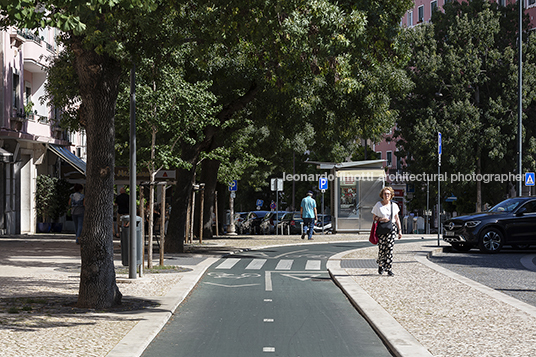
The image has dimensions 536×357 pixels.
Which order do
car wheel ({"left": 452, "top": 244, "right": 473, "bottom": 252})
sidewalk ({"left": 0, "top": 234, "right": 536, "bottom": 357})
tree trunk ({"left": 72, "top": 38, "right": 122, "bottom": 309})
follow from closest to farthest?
sidewalk ({"left": 0, "top": 234, "right": 536, "bottom": 357}) → tree trunk ({"left": 72, "top": 38, "right": 122, "bottom": 309}) → car wheel ({"left": 452, "top": 244, "right": 473, "bottom": 252})

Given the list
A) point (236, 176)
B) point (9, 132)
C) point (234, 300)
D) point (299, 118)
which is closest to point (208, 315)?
point (234, 300)

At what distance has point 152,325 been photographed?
8859 millimetres

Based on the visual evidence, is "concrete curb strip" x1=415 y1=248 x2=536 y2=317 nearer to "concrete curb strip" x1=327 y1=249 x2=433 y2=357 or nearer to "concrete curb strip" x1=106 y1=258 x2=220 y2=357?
"concrete curb strip" x1=327 y1=249 x2=433 y2=357

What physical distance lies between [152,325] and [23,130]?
84.2ft

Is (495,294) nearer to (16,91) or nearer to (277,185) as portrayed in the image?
(16,91)

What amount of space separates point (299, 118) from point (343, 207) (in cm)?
1228

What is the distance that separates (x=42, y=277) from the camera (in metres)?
14.6

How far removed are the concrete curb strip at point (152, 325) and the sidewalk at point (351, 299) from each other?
10 mm

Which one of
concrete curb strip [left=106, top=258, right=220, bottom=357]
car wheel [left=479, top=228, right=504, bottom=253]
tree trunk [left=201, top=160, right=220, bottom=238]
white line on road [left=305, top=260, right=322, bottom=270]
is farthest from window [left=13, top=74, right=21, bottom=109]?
concrete curb strip [left=106, top=258, right=220, bottom=357]

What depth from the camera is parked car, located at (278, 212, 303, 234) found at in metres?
45.7

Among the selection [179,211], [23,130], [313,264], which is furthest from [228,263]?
[23,130]

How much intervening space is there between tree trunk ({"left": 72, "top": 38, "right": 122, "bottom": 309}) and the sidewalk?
0.51 metres

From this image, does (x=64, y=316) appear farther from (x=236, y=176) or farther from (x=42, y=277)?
(x=236, y=176)

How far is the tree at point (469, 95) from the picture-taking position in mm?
45875
